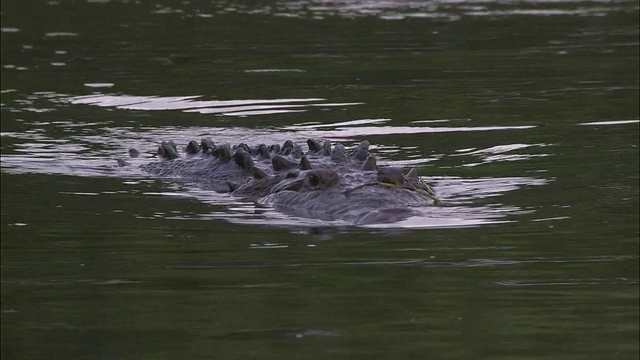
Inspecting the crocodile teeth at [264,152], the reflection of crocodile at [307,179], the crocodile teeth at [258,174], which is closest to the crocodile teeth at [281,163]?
the reflection of crocodile at [307,179]

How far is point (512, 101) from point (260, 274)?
6.87m

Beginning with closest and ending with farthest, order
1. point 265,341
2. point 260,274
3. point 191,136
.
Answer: point 265,341 → point 260,274 → point 191,136

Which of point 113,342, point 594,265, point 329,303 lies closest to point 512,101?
point 594,265

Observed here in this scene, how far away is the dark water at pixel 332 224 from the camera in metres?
6.09

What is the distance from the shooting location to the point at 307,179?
354 inches

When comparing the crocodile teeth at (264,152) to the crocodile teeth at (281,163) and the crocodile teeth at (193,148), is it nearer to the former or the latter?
the crocodile teeth at (281,163)

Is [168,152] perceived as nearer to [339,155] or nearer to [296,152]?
[296,152]

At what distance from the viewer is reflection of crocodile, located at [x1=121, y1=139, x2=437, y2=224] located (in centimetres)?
852

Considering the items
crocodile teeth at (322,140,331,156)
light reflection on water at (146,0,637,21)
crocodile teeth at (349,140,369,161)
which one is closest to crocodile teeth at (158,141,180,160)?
Result: crocodile teeth at (322,140,331,156)

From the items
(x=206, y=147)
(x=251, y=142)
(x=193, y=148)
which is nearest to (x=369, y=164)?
(x=206, y=147)

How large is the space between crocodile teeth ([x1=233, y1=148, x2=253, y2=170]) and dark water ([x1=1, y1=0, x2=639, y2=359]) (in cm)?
51

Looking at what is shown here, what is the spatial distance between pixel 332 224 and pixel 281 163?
146 centimetres

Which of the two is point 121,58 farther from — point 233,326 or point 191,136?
point 233,326

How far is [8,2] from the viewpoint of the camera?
2666 centimetres
